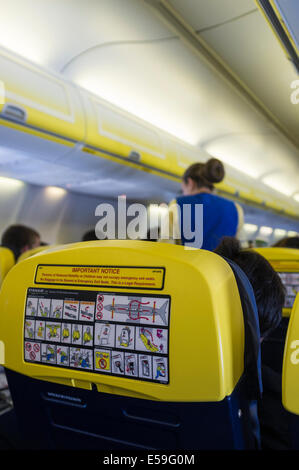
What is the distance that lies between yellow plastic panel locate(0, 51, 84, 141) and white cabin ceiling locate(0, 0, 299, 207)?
389 millimetres

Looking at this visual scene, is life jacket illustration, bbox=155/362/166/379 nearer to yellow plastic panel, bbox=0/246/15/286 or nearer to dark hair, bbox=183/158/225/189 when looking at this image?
yellow plastic panel, bbox=0/246/15/286

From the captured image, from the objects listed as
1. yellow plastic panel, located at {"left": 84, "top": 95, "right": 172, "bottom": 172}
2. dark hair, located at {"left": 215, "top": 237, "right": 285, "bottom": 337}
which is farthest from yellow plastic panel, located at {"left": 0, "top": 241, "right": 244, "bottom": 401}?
yellow plastic panel, located at {"left": 84, "top": 95, "right": 172, "bottom": 172}

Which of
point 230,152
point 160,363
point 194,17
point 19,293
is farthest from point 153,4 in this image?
point 230,152

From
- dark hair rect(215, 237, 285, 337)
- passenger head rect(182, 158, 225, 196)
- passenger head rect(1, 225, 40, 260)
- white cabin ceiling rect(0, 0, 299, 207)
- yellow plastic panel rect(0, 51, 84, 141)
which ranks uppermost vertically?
white cabin ceiling rect(0, 0, 299, 207)

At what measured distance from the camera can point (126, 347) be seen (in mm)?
886

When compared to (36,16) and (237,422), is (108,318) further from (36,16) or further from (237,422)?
(36,16)

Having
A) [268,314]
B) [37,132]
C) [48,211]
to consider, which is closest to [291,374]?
[268,314]

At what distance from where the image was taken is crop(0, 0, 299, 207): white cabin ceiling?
287cm

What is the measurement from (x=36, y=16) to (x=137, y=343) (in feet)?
9.96

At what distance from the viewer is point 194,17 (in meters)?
2.90

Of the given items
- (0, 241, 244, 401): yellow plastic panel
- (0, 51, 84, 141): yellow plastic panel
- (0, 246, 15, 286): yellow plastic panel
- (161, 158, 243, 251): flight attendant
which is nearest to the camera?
(0, 241, 244, 401): yellow plastic panel

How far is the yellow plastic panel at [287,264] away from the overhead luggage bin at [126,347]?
1.07 m
